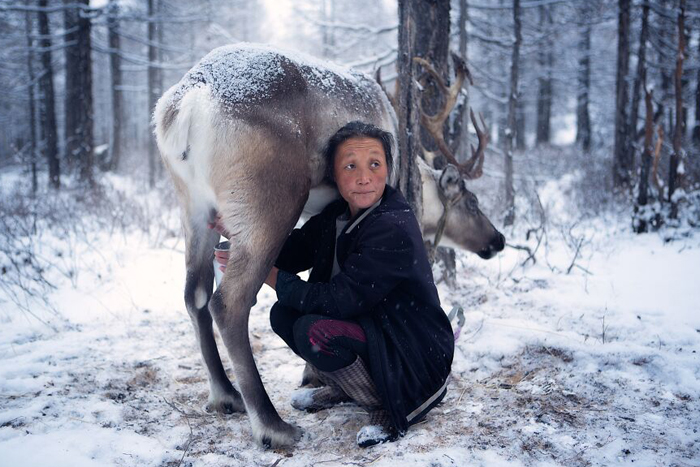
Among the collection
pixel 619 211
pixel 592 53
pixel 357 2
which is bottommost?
pixel 619 211

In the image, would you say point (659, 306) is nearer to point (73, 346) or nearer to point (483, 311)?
point (483, 311)

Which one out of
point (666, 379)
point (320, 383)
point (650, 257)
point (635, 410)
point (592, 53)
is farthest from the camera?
point (592, 53)

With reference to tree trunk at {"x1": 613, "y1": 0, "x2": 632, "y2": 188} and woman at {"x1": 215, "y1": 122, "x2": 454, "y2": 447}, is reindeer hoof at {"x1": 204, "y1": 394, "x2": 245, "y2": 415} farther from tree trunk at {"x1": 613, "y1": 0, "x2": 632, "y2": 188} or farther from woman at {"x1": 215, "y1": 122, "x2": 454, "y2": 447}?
tree trunk at {"x1": 613, "y1": 0, "x2": 632, "y2": 188}

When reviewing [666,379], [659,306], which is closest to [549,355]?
[666,379]

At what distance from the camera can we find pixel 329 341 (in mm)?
2129

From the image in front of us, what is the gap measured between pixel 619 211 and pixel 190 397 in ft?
21.4

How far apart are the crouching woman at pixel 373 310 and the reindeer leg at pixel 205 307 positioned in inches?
18.4

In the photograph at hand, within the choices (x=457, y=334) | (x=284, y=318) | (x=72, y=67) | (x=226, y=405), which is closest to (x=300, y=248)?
(x=284, y=318)

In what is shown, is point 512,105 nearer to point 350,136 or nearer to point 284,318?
point 350,136

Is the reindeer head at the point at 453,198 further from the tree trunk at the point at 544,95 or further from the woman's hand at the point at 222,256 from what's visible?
the tree trunk at the point at 544,95

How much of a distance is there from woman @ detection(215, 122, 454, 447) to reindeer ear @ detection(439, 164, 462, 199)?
3.76ft

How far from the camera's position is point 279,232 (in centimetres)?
229

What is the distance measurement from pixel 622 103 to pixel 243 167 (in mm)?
8694

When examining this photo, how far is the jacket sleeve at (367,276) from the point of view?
211cm
